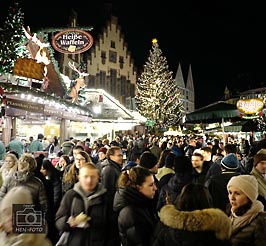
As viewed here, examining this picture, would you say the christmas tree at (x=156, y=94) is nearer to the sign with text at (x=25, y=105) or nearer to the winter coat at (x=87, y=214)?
the sign with text at (x=25, y=105)

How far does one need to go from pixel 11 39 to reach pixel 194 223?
10.4m

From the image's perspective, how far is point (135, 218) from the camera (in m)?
3.67

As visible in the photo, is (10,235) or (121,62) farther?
(121,62)

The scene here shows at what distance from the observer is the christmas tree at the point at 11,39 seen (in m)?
11.5

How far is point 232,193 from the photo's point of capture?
3676 mm

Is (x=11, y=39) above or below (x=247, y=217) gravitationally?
above

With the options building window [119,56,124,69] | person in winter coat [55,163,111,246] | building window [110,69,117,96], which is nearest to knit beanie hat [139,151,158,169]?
person in winter coat [55,163,111,246]

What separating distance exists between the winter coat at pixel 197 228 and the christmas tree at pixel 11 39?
10.00m

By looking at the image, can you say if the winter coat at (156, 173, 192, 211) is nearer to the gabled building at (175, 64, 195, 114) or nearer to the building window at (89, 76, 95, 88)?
the building window at (89, 76, 95, 88)

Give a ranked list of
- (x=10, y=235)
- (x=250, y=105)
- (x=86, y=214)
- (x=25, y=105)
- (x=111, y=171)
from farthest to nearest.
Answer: (x=250, y=105) < (x=25, y=105) < (x=111, y=171) < (x=86, y=214) < (x=10, y=235)

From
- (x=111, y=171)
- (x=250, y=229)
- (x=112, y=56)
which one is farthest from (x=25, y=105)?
(x=112, y=56)

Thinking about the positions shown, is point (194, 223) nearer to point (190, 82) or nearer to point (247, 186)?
point (247, 186)

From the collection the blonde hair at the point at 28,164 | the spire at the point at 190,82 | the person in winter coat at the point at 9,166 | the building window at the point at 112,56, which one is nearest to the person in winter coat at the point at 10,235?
the blonde hair at the point at 28,164

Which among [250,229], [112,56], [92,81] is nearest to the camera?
[250,229]
